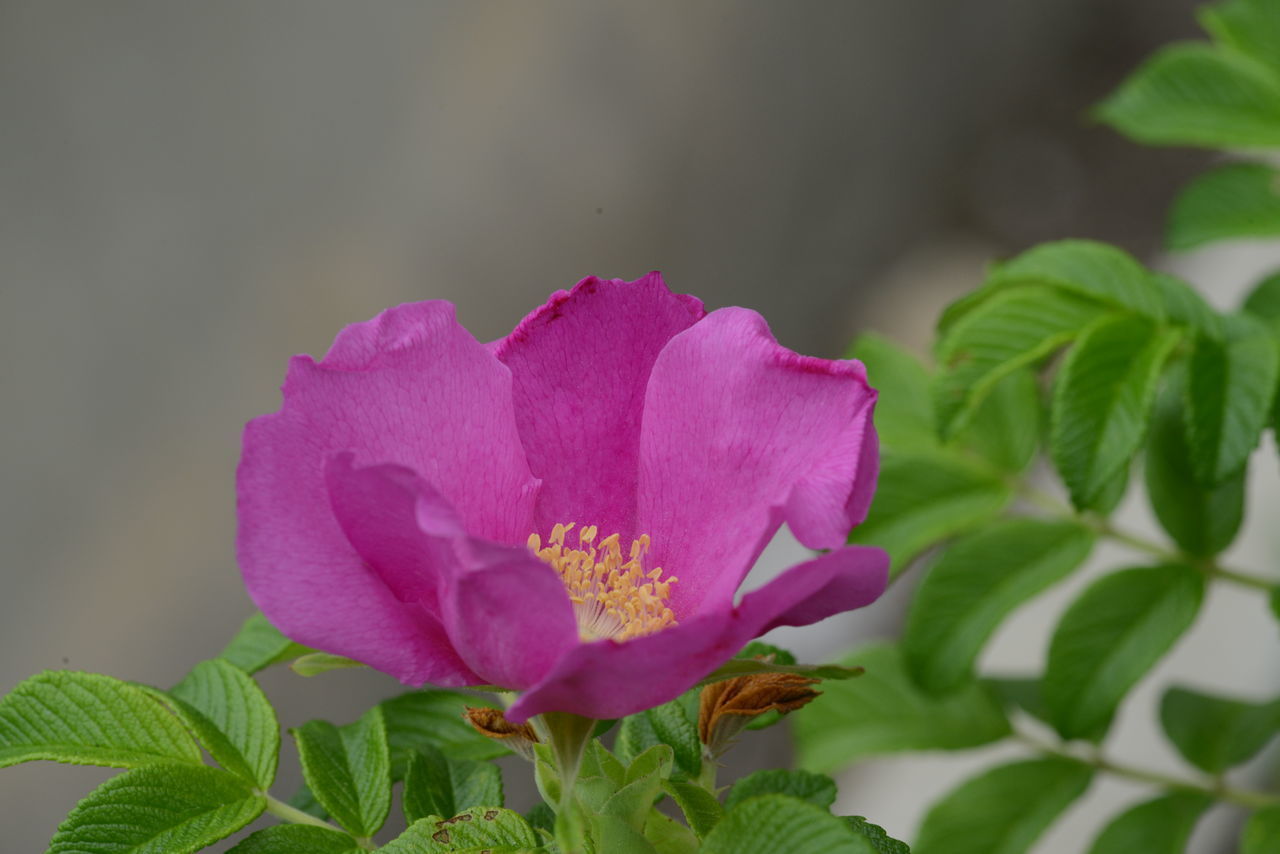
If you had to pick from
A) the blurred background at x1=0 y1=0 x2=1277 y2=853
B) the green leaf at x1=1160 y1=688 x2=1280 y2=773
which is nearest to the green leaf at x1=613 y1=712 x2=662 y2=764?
the green leaf at x1=1160 y1=688 x2=1280 y2=773

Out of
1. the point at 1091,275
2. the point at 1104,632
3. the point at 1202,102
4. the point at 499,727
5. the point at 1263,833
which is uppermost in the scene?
the point at 1202,102

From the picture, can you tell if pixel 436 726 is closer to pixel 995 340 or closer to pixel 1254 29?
pixel 995 340

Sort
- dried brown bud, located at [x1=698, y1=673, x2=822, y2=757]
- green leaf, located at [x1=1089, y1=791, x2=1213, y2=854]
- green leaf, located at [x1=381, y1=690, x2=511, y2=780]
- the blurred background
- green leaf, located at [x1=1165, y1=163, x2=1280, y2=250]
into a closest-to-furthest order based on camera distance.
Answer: dried brown bud, located at [x1=698, y1=673, x2=822, y2=757] < green leaf, located at [x1=381, y1=690, x2=511, y2=780] < green leaf, located at [x1=1089, y1=791, x2=1213, y2=854] < green leaf, located at [x1=1165, y1=163, x2=1280, y2=250] < the blurred background

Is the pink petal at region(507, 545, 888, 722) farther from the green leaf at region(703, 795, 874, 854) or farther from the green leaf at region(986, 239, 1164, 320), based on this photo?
the green leaf at region(986, 239, 1164, 320)

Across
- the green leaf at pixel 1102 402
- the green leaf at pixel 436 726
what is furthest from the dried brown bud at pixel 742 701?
the green leaf at pixel 1102 402

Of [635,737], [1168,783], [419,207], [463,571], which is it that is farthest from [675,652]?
[419,207]

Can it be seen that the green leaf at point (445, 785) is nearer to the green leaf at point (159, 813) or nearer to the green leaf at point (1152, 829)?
the green leaf at point (159, 813)

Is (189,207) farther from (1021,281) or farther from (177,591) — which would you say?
(1021,281)
